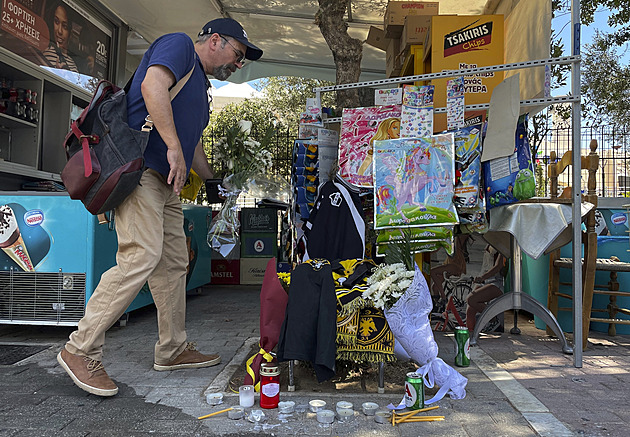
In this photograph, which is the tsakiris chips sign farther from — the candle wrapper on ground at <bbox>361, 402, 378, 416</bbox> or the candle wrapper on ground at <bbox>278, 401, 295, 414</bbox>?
the candle wrapper on ground at <bbox>278, 401, 295, 414</bbox>

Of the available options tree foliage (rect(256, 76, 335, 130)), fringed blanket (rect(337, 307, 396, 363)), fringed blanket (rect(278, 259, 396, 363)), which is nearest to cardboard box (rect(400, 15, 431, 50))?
fringed blanket (rect(278, 259, 396, 363))

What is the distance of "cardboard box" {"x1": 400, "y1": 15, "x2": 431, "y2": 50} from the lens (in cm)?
542

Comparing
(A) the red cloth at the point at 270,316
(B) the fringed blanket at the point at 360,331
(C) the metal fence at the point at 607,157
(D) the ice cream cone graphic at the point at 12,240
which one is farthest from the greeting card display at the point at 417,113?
(C) the metal fence at the point at 607,157

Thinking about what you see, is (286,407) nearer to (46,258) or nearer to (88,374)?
(88,374)

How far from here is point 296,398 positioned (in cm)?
271

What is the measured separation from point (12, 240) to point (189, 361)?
187cm

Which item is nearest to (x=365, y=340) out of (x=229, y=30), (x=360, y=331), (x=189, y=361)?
(x=360, y=331)

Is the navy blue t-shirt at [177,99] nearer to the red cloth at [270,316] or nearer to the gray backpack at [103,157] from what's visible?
the gray backpack at [103,157]

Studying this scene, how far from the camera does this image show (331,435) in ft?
7.29

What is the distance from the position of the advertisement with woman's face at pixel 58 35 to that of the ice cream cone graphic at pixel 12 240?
2.40 m

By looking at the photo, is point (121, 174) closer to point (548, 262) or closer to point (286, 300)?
point (286, 300)

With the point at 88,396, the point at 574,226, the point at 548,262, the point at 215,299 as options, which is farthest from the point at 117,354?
the point at 548,262

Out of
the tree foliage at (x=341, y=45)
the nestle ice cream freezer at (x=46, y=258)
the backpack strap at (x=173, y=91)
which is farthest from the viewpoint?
the tree foliage at (x=341, y=45)

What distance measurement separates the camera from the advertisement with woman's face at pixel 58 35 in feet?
18.1
